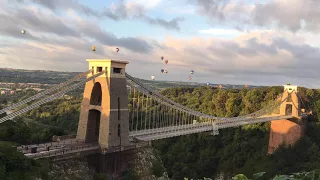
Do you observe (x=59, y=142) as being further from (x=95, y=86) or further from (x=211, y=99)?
(x=211, y=99)

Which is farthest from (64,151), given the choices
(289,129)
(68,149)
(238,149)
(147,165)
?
(289,129)

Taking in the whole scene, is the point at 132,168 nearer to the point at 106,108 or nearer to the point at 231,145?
the point at 106,108

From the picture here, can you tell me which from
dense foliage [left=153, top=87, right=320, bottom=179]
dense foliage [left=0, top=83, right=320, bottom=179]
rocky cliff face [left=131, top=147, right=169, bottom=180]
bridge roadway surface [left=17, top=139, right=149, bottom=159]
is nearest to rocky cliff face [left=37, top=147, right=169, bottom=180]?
rocky cliff face [left=131, top=147, right=169, bottom=180]

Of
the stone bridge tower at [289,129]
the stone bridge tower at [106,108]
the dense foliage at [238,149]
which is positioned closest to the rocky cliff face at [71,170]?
the stone bridge tower at [106,108]

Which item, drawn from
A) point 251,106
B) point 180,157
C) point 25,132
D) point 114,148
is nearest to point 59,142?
point 25,132

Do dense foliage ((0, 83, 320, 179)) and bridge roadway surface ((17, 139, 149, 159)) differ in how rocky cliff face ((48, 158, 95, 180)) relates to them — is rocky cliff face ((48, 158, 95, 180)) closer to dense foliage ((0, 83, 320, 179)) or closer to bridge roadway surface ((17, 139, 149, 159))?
bridge roadway surface ((17, 139, 149, 159))

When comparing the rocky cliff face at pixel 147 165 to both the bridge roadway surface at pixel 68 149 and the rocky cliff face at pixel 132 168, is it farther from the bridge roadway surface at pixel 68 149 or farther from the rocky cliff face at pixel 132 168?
the bridge roadway surface at pixel 68 149

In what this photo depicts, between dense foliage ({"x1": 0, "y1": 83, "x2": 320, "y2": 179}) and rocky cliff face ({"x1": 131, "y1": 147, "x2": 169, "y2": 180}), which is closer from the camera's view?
rocky cliff face ({"x1": 131, "y1": 147, "x2": 169, "y2": 180})
